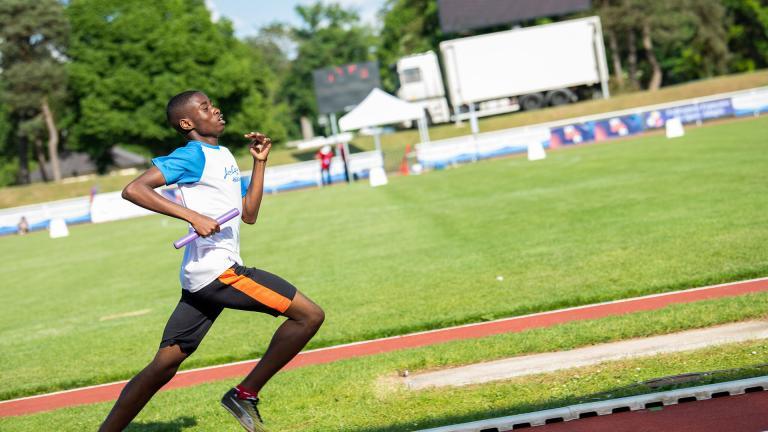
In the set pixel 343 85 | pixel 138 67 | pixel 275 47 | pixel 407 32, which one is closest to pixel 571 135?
pixel 343 85

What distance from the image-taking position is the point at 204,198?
17.5ft

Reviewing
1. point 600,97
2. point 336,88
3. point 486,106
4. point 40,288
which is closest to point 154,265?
point 40,288

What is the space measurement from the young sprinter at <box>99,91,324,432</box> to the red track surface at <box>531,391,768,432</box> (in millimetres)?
1640

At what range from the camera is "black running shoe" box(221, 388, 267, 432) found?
554 centimetres

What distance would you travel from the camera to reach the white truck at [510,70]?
53469mm

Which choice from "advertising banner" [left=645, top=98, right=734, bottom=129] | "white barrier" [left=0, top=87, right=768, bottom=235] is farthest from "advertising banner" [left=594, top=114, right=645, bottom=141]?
"advertising banner" [left=645, top=98, right=734, bottom=129]

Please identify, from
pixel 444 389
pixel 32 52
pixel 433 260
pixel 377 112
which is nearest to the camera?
pixel 444 389

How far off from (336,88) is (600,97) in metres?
18.6

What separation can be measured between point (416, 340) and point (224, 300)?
3600 millimetres

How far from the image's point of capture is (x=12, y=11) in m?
61.7

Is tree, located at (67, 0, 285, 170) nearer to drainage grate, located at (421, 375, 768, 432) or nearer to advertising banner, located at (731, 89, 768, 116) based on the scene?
advertising banner, located at (731, 89, 768, 116)

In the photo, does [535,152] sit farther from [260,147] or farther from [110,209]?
[260,147]

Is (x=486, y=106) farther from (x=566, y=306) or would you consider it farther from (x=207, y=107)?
(x=207, y=107)

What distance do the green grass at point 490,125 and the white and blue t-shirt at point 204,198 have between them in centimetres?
4837
